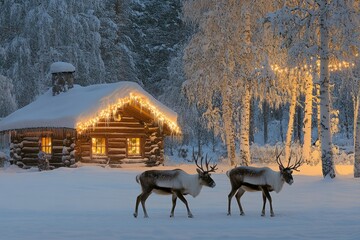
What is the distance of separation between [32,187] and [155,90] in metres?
26.7

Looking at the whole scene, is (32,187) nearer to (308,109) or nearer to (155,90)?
(308,109)

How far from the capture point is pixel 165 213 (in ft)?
40.3

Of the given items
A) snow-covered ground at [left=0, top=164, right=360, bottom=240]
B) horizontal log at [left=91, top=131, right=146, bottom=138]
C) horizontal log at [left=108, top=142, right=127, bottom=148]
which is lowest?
snow-covered ground at [left=0, top=164, right=360, bottom=240]

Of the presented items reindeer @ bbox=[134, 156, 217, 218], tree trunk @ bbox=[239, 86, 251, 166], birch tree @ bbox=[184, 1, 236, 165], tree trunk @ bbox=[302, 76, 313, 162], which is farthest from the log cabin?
reindeer @ bbox=[134, 156, 217, 218]

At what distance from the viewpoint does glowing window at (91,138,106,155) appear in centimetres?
2986

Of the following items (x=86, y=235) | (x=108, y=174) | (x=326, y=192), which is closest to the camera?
(x=86, y=235)

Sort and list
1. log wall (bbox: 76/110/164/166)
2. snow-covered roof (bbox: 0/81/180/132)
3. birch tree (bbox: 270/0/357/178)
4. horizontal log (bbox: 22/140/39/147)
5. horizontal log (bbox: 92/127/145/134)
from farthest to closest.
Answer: horizontal log (bbox: 22/140/39/147), horizontal log (bbox: 92/127/145/134), log wall (bbox: 76/110/164/166), snow-covered roof (bbox: 0/81/180/132), birch tree (bbox: 270/0/357/178)

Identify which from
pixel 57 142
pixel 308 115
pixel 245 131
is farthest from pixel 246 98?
pixel 57 142

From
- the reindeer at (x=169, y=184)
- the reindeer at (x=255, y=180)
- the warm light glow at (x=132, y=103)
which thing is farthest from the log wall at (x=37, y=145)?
the reindeer at (x=255, y=180)

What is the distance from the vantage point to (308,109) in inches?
Result: 1040

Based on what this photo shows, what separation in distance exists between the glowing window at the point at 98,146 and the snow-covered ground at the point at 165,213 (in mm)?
9514

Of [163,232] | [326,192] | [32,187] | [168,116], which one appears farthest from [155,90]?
[163,232]

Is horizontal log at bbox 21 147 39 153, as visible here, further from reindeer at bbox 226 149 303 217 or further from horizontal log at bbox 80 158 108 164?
reindeer at bbox 226 149 303 217

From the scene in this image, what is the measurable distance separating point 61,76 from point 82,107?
15.3 ft
